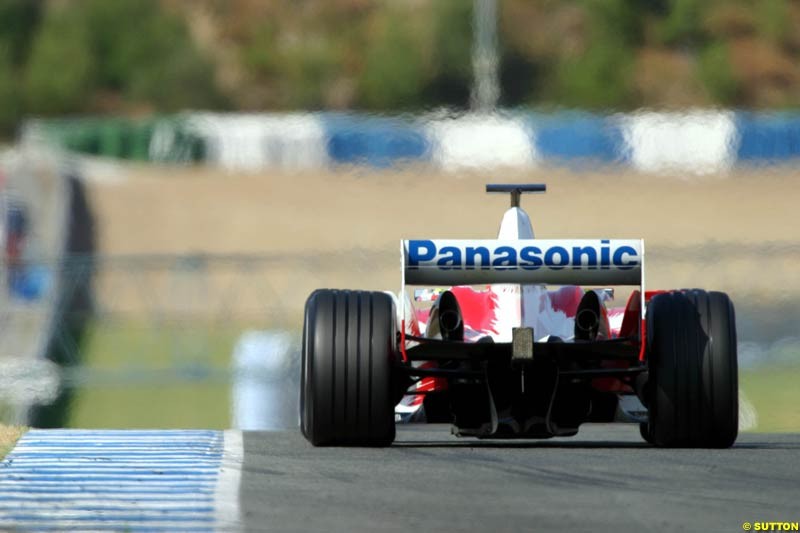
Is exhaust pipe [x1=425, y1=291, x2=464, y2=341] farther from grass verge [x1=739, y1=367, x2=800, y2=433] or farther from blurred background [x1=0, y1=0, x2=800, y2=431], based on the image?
blurred background [x1=0, y1=0, x2=800, y2=431]

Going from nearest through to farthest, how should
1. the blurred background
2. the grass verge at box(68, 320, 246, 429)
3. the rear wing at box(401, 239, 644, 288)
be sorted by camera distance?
the rear wing at box(401, 239, 644, 288) → the grass verge at box(68, 320, 246, 429) → the blurred background

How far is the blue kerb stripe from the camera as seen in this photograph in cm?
654

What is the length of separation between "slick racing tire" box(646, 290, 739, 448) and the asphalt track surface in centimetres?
12

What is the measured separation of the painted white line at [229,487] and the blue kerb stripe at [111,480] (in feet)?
0.12

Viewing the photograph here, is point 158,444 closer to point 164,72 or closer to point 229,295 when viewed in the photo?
point 229,295

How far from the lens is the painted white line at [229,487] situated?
650cm

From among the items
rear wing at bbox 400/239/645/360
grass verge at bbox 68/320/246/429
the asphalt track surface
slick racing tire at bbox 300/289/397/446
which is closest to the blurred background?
grass verge at bbox 68/320/246/429

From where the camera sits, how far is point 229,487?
7469mm

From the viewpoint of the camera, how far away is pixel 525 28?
1087 inches

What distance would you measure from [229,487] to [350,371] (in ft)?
6.03

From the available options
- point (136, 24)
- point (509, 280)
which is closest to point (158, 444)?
point (509, 280)

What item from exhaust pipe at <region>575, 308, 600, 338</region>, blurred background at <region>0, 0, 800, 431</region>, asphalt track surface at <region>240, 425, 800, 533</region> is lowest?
asphalt track surface at <region>240, 425, 800, 533</region>

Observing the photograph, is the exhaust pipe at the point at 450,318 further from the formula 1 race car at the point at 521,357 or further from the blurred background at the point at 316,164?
the blurred background at the point at 316,164

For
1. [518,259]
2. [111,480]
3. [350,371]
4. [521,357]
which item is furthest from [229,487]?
[518,259]
